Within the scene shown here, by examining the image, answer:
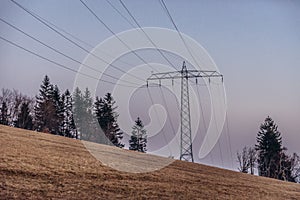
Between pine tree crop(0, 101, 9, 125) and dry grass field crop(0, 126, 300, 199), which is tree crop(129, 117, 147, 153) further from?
dry grass field crop(0, 126, 300, 199)

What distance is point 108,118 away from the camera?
39906mm

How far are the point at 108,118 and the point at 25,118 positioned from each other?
29.6ft

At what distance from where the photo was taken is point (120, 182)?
32.6 feet

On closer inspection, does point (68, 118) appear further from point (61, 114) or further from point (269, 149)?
point (269, 149)

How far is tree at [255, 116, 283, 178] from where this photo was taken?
127ft

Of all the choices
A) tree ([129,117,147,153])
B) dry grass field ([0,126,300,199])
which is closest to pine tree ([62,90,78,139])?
tree ([129,117,147,153])

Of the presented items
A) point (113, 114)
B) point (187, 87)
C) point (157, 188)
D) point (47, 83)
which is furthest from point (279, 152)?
→ point (157, 188)

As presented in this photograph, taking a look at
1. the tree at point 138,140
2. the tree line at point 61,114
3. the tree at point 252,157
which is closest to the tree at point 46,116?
the tree line at point 61,114

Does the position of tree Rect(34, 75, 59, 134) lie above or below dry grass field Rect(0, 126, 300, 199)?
above

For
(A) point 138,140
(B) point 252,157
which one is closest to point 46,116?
(A) point 138,140

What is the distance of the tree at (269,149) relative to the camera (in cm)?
3859

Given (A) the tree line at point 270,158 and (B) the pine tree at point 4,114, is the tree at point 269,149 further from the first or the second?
(B) the pine tree at point 4,114

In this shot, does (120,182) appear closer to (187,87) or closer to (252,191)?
(252,191)

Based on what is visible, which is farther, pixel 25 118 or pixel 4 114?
pixel 25 118
